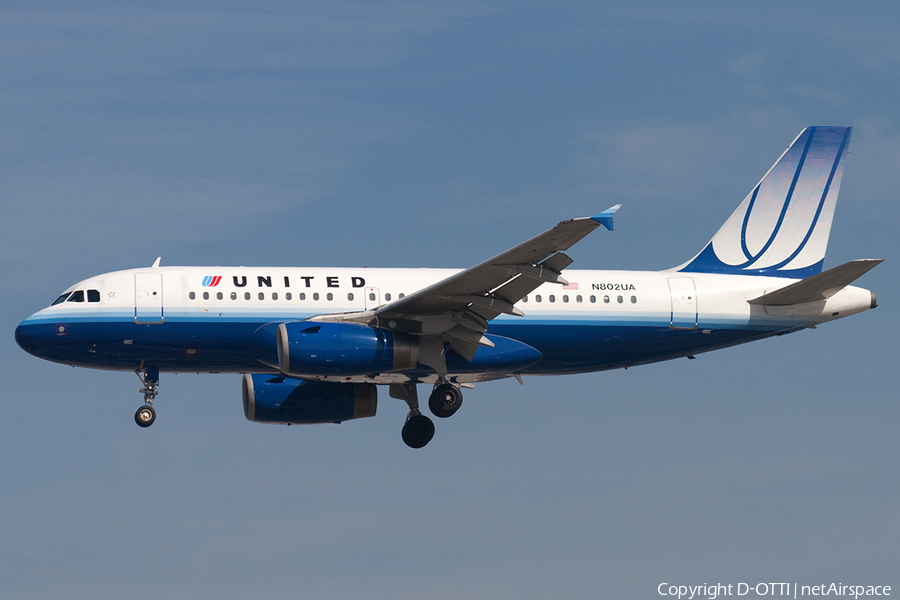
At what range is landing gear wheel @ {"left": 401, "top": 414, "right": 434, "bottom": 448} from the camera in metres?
40.2

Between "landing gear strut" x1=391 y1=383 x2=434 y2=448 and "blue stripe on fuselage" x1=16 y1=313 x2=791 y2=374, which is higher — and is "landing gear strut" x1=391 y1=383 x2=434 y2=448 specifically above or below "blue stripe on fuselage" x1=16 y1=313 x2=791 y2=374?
below

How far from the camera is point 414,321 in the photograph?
3572 centimetres

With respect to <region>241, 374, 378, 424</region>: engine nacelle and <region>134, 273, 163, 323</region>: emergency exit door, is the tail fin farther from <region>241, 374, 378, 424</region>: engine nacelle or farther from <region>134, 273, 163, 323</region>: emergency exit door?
<region>134, 273, 163, 323</region>: emergency exit door

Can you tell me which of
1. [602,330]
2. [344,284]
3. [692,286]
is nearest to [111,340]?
[344,284]

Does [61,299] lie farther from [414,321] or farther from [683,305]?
[683,305]

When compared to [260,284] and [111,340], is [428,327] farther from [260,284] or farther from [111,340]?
[111,340]

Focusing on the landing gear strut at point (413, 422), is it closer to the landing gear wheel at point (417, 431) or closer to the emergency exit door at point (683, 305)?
the landing gear wheel at point (417, 431)

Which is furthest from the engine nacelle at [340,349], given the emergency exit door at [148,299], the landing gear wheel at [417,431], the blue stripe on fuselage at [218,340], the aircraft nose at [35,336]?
the aircraft nose at [35,336]

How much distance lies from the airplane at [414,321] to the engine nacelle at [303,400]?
0.04 m

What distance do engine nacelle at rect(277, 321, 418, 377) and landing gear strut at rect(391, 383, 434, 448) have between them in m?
4.82

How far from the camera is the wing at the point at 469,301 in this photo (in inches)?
1272

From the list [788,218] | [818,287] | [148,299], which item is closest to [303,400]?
[148,299]

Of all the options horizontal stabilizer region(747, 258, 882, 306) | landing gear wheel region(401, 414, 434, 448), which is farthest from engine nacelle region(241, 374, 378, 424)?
horizontal stabilizer region(747, 258, 882, 306)

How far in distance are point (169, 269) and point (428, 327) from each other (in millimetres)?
7679
